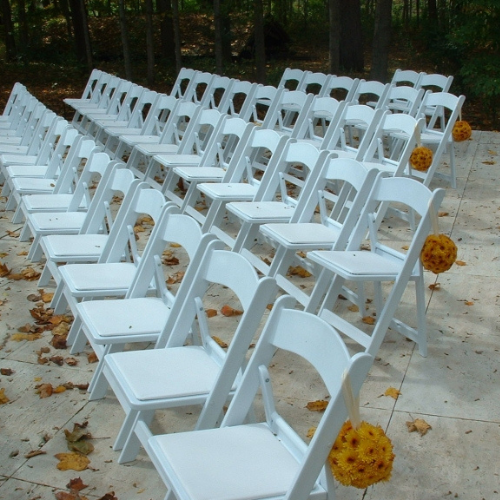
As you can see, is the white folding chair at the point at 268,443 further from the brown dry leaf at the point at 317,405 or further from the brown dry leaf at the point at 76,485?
the brown dry leaf at the point at 317,405

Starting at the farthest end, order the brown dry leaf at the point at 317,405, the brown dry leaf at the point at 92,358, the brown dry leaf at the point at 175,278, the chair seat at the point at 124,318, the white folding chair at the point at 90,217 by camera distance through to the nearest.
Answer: the brown dry leaf at the point at 175,278
the white folding chair at the point at 90,217
the brown dry leaf at the point at 92,358
the brown dry leaf at the point at 317,405
the chair seat at the point at 124,318

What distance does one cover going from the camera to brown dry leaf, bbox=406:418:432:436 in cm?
329

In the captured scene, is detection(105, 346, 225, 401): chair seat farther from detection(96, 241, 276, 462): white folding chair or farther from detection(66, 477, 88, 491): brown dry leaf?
detection(66, 477, 88, 491): brown dry leaf

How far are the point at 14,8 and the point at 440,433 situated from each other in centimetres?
2468

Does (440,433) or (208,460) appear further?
(440,433)

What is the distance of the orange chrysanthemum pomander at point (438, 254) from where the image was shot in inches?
140

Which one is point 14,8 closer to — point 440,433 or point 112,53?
point 112,53

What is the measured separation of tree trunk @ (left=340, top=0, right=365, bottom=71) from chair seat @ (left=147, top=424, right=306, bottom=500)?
46.5 ft

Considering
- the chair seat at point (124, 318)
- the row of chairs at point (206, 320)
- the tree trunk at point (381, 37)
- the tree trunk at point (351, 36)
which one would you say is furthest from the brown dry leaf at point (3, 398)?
the tree trunk at point (351, 36)

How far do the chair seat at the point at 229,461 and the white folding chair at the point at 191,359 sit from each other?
0.65 feet

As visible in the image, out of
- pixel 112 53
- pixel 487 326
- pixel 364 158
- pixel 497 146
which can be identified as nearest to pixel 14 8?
pixel 112 53

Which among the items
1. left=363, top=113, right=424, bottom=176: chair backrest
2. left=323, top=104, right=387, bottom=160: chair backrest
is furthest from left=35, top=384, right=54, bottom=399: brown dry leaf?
left=323, top=104, right=387, bottom=160: chair backrest

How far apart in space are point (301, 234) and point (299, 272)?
36.3 inches

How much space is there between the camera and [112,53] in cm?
2214
